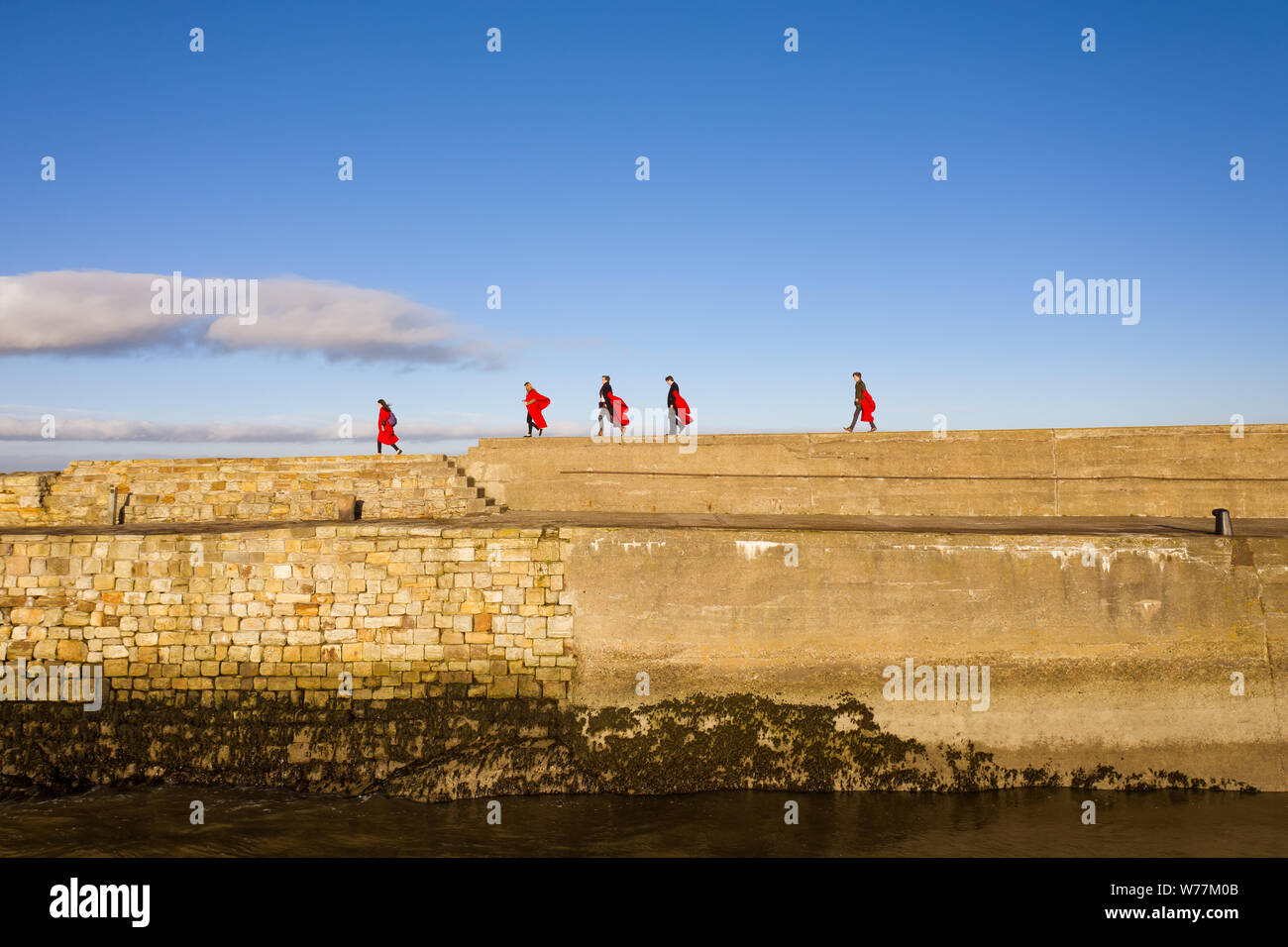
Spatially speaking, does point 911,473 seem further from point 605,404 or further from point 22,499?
point 22,499

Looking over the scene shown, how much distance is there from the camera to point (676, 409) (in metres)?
14.2

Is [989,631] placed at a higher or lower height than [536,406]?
lower

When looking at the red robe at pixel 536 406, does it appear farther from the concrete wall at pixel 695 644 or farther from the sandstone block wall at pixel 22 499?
the sandstone block wall at pixel 22 499

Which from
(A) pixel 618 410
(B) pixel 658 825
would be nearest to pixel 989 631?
(B) pixel 658 825

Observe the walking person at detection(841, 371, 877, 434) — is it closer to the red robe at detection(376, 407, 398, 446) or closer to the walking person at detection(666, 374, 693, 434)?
the walking person at detection(666, 374, 693, 434)

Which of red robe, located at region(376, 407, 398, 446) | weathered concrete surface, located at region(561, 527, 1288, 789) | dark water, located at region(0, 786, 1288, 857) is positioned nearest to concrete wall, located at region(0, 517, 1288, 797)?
weathered concrete surface, located at region(561, 527, 1288, 789)

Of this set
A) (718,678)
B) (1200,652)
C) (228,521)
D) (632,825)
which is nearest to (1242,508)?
(1200,652)

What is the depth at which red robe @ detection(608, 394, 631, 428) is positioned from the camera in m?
14.1

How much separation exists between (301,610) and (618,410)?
6.23m

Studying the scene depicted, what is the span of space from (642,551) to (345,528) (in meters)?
3.97

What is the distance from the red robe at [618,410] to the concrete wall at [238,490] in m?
2.79

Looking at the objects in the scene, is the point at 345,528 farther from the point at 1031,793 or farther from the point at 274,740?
the point at 1031,793

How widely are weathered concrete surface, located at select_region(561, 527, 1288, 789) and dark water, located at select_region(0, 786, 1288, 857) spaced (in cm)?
73

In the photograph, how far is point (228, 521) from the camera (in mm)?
12695
